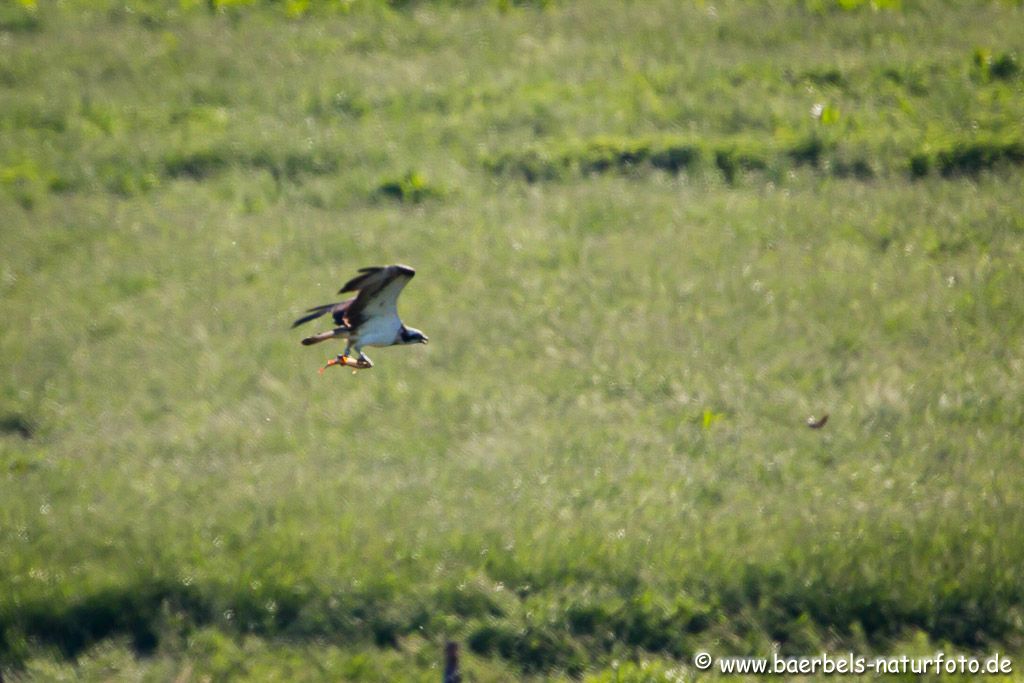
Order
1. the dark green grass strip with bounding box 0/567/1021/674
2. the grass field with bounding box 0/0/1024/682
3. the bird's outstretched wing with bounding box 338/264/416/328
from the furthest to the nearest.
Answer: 1. the grass field with bounding box 0/0/1024/682
2. the dark green grass strip with bounding box 0/567/1021/674
3. the bird's outstretched wing with bounding box 338/264/416/328

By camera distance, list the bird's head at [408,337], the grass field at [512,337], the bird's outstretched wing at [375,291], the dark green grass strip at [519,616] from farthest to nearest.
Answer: the grass field at [512,337] < the dark green grass strip at [519,616] < the bird's head at [408,337] < the bird's outstretched wing at [375,291]

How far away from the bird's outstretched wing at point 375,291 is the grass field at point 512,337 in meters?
2.74

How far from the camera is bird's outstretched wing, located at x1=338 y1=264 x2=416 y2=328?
21.3ft

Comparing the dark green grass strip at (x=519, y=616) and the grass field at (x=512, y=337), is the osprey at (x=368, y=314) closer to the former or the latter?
the dark green grass strip at (x=519, y=616)

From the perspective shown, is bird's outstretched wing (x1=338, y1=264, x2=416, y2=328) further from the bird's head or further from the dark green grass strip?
the dark green grass strip

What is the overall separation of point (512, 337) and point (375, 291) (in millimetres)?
5972

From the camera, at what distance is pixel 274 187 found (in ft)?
51.2

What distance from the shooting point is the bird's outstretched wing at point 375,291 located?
21.3 ft

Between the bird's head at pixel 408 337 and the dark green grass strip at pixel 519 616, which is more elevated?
the bird's head at pixel 408 337

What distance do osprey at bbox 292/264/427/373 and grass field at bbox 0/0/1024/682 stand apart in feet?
8.43

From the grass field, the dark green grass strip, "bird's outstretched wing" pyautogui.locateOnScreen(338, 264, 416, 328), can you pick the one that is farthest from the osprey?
the grass field

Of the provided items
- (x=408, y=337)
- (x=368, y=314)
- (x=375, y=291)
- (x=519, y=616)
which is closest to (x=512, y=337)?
(x=519, y=616)

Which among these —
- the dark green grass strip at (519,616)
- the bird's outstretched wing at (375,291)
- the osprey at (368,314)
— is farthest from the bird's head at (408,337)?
the dark green grass strip at (519,616)

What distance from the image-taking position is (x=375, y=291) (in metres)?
6.68
